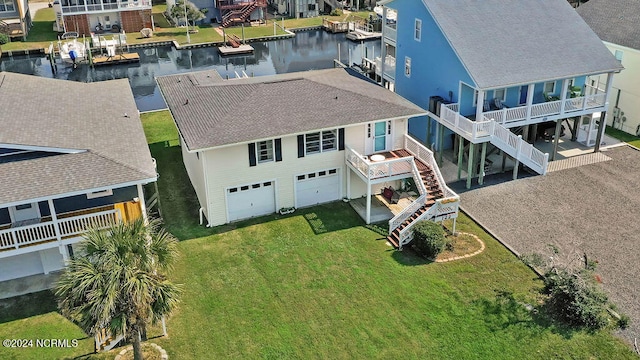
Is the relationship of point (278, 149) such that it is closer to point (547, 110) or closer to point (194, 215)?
point (194, 215)

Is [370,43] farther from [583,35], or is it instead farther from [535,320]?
[535,320]

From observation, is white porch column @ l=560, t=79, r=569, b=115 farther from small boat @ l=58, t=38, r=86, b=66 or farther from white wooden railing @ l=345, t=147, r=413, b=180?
small boat @ l=58, t=38, r=86, b=66

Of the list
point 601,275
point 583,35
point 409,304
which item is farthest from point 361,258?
point 583,35

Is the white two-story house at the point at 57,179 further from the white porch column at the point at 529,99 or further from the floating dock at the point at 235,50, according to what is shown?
the floating dock at the point at 235,50

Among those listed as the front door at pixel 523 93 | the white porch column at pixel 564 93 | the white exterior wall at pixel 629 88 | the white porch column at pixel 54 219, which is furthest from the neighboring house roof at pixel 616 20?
the white porch column at pixel 54 219

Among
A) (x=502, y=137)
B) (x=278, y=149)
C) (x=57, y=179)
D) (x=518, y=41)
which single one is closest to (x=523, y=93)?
(x=518, y=41)
